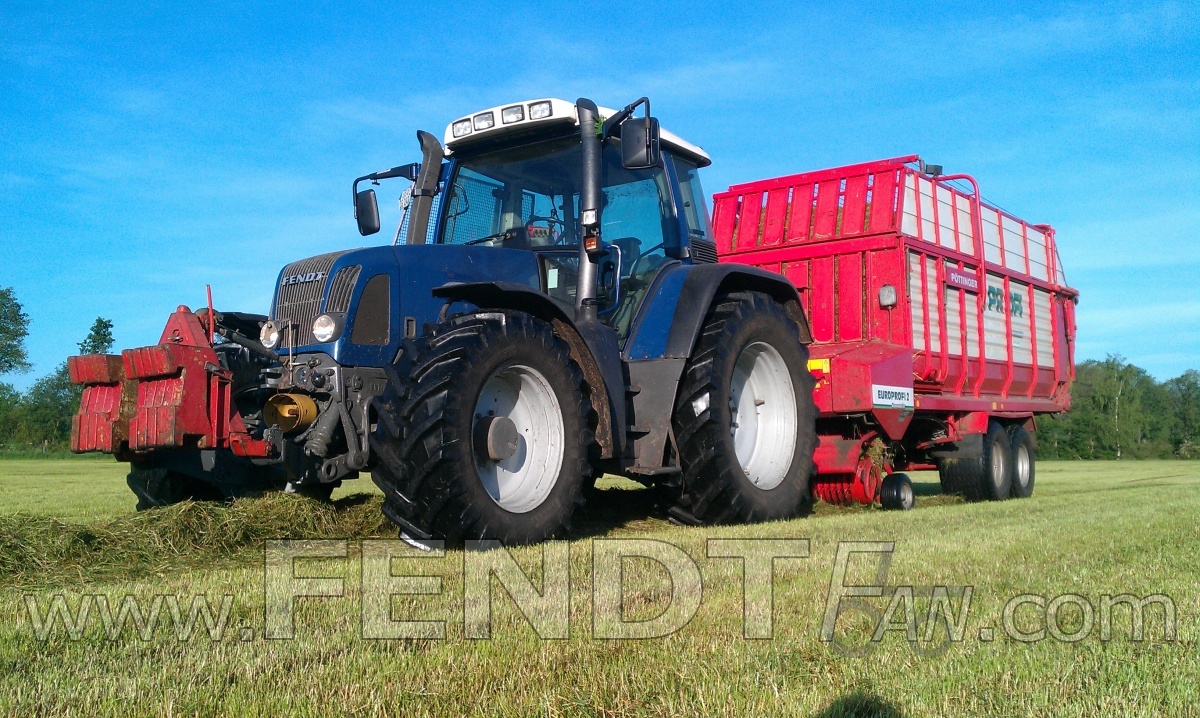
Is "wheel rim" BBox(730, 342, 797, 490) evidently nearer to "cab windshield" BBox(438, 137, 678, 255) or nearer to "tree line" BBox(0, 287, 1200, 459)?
"cab windshield" BBox(438, 137, 678, 255)

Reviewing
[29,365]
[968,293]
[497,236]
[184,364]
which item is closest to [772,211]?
[968,293]

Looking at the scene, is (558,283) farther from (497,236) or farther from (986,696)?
(986,696)

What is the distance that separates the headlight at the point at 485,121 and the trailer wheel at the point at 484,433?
1.75 meters

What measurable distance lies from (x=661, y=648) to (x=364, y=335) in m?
3.23

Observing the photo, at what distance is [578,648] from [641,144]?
3666 millimetres

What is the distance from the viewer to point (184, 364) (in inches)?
220

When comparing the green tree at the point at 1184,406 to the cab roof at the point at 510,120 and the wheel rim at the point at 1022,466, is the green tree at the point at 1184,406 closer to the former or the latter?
the wheel rim at the point at 1022,466

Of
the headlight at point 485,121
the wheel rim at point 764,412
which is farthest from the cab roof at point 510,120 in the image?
the wheel rim at point 764,412

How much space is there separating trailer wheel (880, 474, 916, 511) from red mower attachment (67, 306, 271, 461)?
5.85 m

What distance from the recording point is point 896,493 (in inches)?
365

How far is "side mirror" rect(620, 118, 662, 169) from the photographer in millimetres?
5949

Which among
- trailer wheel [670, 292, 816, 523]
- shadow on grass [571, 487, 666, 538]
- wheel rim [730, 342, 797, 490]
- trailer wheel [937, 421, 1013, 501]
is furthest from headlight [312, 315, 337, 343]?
trailer wheel [937, 421, 1013, 501]

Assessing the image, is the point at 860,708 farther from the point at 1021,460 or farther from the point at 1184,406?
the point at 1184,406

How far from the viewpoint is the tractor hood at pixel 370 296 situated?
566 cm
